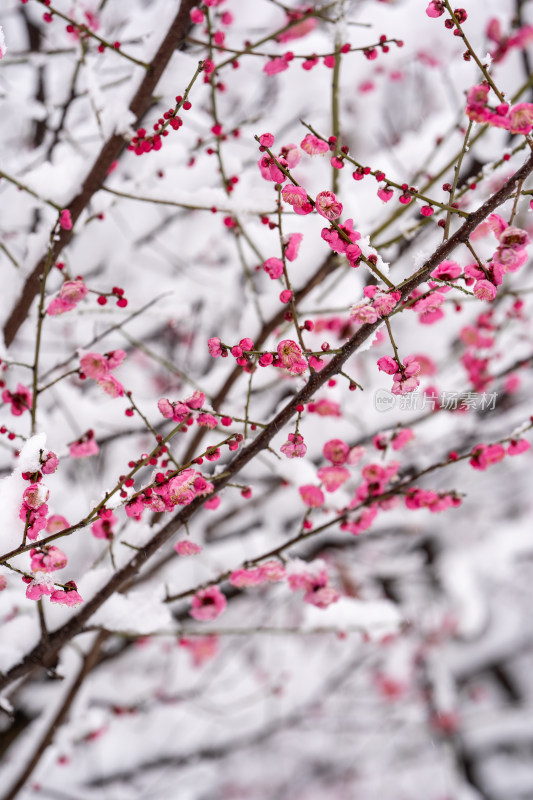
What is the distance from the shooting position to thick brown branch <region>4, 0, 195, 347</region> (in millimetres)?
1843

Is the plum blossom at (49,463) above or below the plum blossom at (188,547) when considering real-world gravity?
below

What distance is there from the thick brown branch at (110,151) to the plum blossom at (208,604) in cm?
114

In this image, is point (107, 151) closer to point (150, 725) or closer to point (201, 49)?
point (201, 49)

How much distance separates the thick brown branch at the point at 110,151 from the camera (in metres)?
1.84

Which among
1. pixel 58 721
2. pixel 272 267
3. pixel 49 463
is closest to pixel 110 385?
pixel 49 463

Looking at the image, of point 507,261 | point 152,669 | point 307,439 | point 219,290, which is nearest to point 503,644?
point 152,669

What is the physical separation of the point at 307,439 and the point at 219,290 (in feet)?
3.26

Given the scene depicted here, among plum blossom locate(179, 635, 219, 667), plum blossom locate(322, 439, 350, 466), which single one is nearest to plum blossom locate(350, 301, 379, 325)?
plum blossom locate(322, 439, 350, 466)

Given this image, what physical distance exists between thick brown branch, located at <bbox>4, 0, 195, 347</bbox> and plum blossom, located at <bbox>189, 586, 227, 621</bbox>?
1.14m

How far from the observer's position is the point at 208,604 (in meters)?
1.80

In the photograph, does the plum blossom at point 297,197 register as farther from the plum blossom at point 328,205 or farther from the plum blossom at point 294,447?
the plum blossom at point 294,447

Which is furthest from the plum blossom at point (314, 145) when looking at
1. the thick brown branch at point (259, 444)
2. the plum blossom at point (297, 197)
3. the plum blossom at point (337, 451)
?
the plum blossom at point (337, 451)

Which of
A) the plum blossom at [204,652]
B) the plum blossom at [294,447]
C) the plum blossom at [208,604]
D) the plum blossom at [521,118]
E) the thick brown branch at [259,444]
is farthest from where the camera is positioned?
the plum blossom at [204,652]

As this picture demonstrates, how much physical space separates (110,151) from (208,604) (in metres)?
1.51
